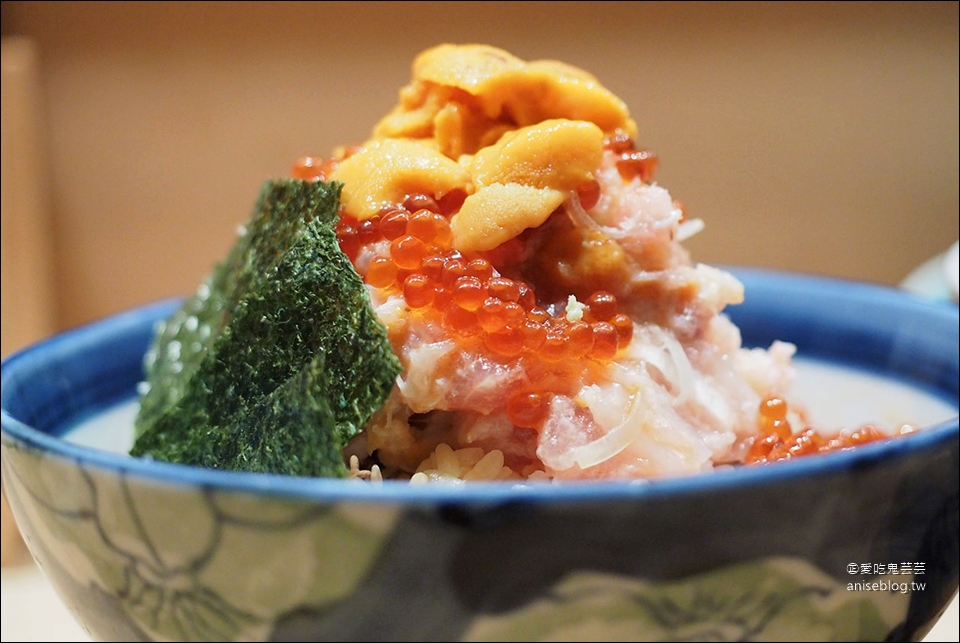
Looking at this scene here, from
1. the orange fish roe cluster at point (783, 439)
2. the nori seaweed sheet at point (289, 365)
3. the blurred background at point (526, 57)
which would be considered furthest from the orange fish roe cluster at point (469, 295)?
the blurred background at point (526, 57)

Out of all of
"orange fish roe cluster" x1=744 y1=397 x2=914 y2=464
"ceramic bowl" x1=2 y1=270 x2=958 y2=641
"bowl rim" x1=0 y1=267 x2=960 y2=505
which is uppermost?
"bowl rim" x1=0 y1=267 x2=960 y2=505

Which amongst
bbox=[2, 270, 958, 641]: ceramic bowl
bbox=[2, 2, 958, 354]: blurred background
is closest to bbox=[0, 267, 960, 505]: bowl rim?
bbox=[2, 270, 958, 641]: ceramic bowl

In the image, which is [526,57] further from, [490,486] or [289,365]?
[490,486]

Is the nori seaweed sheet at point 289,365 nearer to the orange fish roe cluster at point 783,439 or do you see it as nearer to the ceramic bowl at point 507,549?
the ceramic bowl at point 507,549

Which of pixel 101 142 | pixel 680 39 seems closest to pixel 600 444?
pixel 680 39

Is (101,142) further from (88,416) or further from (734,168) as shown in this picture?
(734,168)

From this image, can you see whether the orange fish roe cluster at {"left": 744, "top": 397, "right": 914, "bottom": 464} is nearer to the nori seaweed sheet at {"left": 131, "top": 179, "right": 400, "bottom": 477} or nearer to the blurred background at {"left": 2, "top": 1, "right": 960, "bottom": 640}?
the nori seaweed sheet at {"left": 131, "top": 179, "right": 400, "bottom": 477}

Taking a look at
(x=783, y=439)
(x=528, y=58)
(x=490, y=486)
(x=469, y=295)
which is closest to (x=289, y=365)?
(x=469, y=295)
